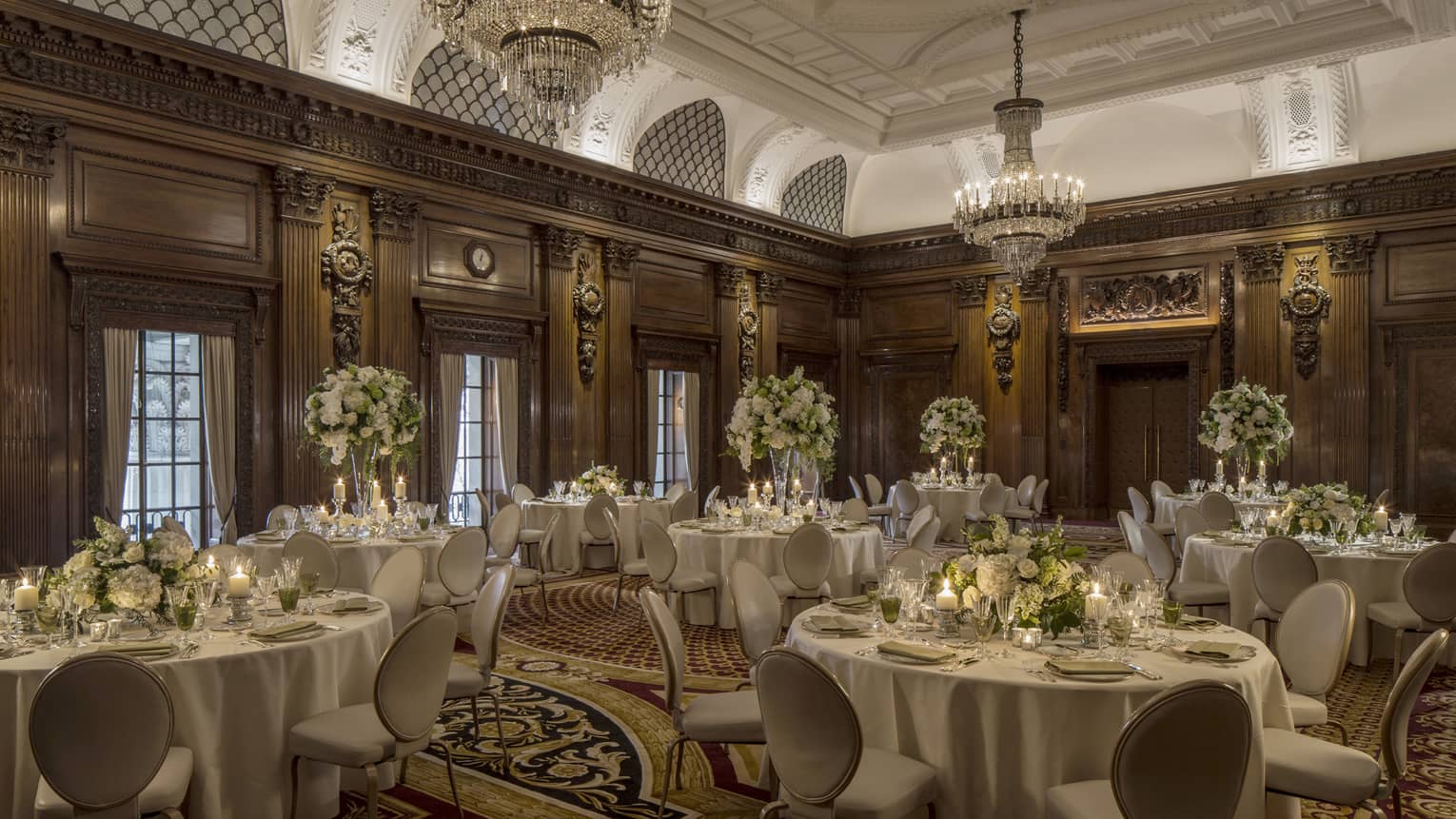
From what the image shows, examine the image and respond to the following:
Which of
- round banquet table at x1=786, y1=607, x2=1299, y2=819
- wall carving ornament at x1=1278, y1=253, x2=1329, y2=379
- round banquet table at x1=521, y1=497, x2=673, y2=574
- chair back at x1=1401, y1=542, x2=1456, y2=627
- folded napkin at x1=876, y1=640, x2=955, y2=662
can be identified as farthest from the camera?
wall carving ornament at x1=1278, y1=253, x2=1329, y2=379

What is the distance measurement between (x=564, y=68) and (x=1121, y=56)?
26.0 ft

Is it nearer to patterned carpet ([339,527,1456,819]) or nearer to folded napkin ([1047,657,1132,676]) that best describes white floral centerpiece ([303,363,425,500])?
patterned carpet ([339,527,1456,819])

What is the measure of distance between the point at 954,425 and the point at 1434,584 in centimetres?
804

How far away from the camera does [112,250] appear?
7637 millimetres

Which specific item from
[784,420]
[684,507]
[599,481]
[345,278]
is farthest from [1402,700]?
[345,278]

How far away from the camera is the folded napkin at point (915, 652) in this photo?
11.0ft

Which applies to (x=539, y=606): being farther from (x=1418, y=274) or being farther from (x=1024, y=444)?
(x=1418, y=274)

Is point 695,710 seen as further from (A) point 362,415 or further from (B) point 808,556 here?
(A) point 362,415

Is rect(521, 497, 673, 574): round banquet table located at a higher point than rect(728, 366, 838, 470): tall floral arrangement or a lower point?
lower

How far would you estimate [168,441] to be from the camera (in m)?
8.11

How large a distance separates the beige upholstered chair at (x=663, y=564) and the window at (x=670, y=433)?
586cm

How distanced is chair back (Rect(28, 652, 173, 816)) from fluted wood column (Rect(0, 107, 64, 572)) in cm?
529

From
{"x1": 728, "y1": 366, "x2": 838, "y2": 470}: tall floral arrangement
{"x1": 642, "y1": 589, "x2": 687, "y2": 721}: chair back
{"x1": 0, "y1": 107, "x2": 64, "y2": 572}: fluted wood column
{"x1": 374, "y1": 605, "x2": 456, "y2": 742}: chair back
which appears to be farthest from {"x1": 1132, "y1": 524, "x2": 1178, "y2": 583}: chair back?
{"x1": 0, "y1": 107, "x2": 64, "y2": 572}: fluted wood column

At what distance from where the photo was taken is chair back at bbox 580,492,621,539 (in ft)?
29.5
